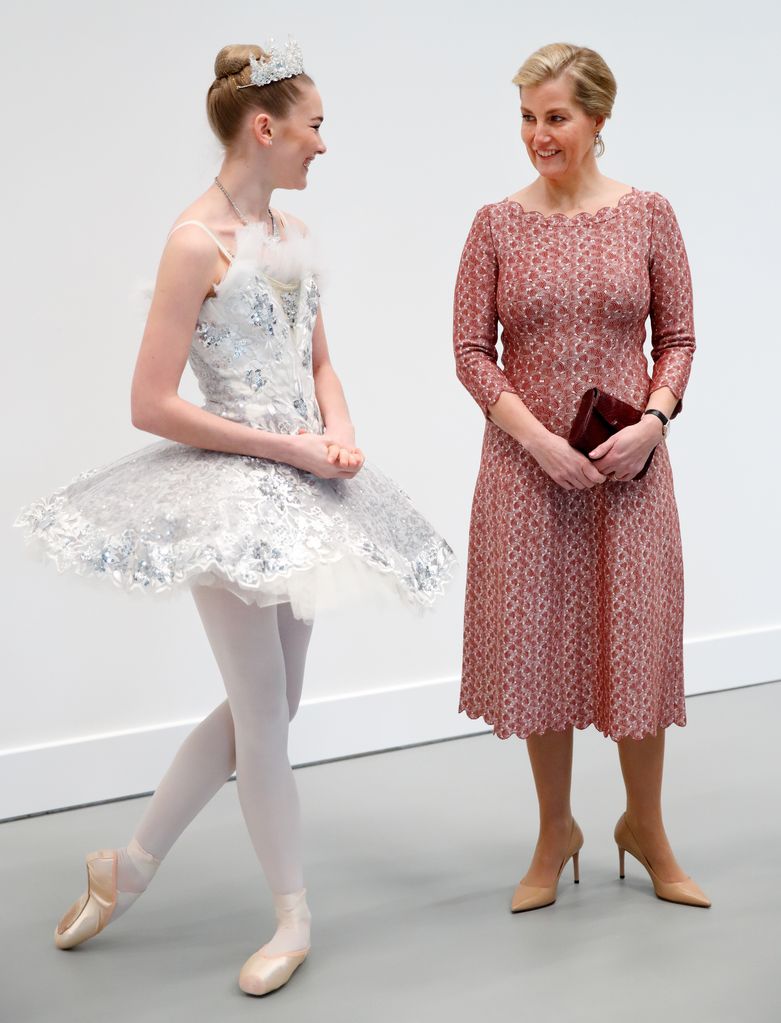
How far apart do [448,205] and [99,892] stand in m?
2.19

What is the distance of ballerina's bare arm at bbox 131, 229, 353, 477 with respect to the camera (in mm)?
1949

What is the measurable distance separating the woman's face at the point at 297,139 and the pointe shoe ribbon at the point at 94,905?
129 centimetres

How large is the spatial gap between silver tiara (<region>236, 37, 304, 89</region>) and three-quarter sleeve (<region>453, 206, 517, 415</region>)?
0.48 meters

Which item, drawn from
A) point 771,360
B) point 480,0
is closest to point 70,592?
point 480,0

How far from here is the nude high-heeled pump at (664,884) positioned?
240 centimetres

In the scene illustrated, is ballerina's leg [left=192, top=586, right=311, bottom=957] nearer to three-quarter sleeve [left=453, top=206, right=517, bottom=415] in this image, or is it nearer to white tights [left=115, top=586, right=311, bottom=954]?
white tights [left=115, top=586, right=311, bottom=954]

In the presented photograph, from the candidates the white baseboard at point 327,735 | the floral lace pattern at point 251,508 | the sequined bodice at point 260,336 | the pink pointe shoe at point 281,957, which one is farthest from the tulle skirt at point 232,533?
the white baseboard at point 327,735

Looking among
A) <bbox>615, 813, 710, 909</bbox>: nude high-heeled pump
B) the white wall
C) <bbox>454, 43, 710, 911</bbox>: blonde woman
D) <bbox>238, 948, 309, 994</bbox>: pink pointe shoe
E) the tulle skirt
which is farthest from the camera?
the white wall

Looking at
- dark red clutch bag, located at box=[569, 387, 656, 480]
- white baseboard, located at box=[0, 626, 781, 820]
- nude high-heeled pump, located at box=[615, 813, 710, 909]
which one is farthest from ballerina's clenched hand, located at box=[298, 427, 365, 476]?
white baseboard, located at box=[0, 626, 781, 820]

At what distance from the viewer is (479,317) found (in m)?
2.32

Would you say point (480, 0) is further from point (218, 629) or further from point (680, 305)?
point (218, 629)

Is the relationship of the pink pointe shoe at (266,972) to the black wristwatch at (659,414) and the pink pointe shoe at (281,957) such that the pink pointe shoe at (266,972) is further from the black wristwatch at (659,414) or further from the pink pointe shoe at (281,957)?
the black wristwatch at (659,414)

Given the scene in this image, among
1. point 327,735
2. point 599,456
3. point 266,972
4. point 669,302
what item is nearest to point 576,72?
point 669,302

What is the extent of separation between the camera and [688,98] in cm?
386
